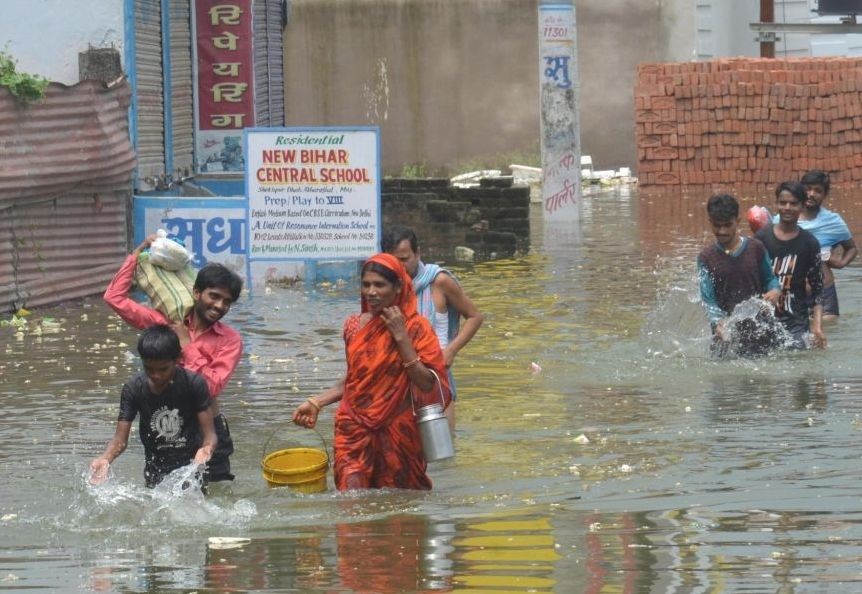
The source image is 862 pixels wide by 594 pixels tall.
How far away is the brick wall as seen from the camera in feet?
64.2

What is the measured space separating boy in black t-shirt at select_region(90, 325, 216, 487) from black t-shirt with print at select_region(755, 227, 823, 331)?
5421mm

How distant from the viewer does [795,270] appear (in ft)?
39.7

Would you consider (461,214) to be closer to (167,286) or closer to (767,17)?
(167,286)

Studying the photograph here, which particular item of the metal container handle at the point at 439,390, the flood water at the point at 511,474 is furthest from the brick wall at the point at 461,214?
the metal container handle at the point at 439,390

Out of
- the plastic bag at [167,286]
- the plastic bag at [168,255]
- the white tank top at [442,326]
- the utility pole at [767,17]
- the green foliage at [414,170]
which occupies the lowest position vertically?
the white tank top at [442,326]

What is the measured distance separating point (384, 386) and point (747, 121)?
68.9ft

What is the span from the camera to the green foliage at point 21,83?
15.1m

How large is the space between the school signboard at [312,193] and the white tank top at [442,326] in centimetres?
695

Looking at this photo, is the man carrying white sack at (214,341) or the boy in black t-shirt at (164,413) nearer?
the boy in black t-shirt at (164,413)

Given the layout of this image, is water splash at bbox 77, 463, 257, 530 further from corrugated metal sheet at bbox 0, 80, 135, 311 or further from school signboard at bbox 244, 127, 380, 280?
school signboard at bbox 244, 127, 380, 280

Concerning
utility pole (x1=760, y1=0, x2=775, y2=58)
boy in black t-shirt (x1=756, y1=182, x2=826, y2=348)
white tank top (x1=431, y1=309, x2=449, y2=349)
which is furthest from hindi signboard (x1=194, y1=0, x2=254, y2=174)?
utility pole (x1=760, y1=0, x2=775, y2=58)

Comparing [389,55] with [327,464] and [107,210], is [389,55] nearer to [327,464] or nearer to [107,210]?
[107,210]

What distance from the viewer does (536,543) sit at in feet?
24.0

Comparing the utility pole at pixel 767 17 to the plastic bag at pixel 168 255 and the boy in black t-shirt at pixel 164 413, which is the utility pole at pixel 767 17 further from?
the boy in black t-shirt at pixel 164 413
